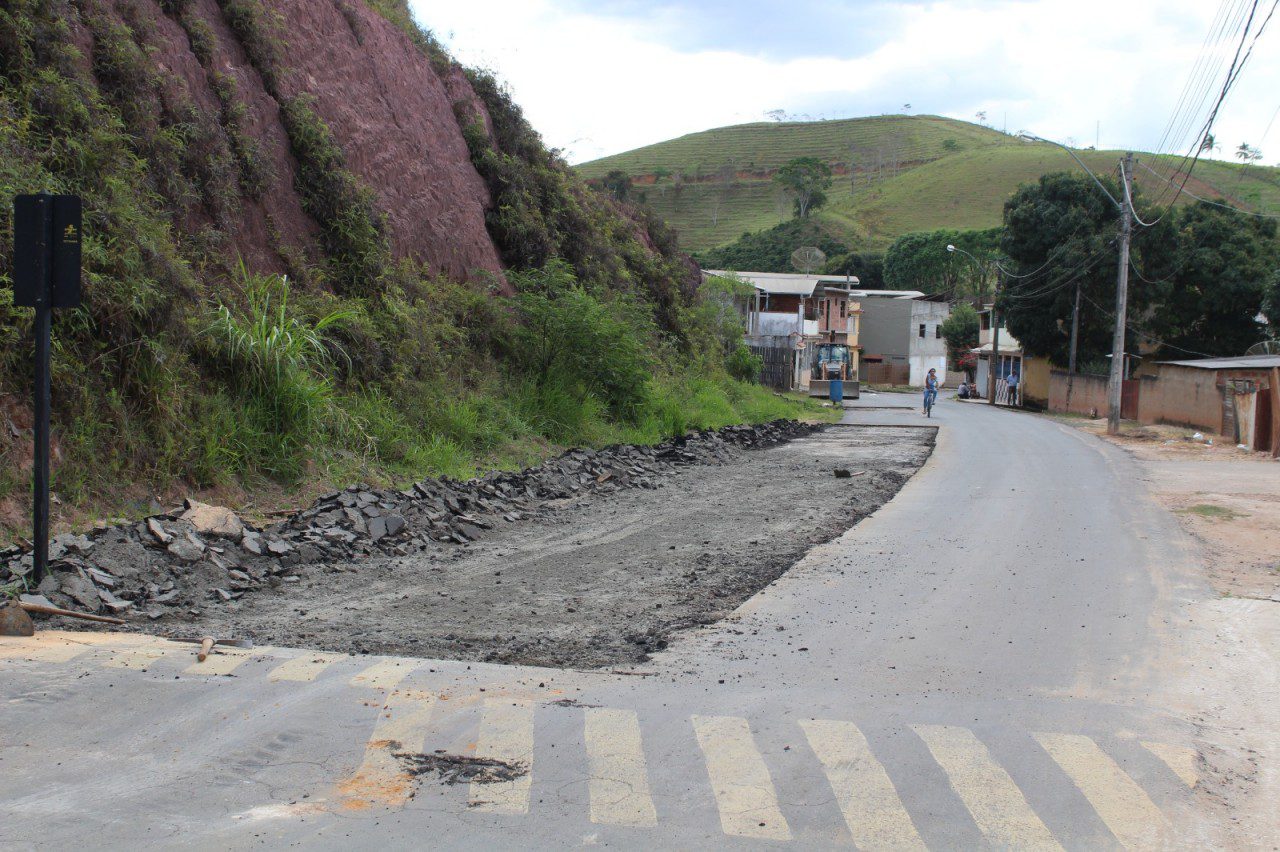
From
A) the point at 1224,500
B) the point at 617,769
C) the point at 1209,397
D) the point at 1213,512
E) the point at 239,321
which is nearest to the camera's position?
the point at 617,769

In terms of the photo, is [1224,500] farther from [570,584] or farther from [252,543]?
[252,543]

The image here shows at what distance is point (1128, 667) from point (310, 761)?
16.7 ft

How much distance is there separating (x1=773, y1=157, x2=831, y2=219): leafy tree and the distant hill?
261cm

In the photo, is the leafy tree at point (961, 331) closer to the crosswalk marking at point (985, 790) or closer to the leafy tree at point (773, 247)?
the leafy tree at point (773, 247)

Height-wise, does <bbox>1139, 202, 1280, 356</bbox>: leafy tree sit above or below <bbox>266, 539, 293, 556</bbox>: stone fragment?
above

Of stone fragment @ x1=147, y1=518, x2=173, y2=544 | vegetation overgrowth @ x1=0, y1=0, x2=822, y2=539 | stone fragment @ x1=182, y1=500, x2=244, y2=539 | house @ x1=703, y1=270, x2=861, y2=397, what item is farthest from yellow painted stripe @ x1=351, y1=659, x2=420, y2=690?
house @ x1=703, y1=270, x2=861, y2=397

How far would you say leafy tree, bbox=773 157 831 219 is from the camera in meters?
118

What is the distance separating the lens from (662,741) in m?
5.18

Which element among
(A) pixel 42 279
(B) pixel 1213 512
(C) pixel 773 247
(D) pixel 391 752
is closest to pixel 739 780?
(D) pixel 391 752

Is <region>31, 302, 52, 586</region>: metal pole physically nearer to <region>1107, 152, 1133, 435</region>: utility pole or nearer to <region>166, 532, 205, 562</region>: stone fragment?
<region>166, 532, 205, 562</region>: stone fragment

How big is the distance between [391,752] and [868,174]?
162151mm

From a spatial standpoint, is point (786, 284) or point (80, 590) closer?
point (80, 590)

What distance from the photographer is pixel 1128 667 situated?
6738 mm

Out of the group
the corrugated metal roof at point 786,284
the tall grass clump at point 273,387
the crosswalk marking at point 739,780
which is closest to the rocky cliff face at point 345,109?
the tall grass clump at point 273,387
